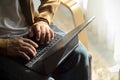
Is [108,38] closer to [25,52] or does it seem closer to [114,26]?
[114,26]

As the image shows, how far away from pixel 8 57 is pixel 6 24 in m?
0.15

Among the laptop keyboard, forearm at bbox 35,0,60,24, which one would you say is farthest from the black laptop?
forearm at bbox 35,0,60,24

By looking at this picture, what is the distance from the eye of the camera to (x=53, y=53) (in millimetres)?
1066

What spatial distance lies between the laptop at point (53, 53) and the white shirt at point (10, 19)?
14 centimetres

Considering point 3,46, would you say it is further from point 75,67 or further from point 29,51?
point 75,67

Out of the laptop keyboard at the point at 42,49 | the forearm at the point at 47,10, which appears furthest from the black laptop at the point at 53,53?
the forearm at the point at 47,10

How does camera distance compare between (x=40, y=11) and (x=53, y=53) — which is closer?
(x=53, y=53)

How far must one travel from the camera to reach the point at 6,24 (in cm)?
117

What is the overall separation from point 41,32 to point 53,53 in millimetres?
134

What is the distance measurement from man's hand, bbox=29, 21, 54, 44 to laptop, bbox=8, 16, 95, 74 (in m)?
0.02

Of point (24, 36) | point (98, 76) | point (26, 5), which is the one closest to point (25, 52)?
point (24, 36)

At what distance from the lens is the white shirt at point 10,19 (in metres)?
1.16

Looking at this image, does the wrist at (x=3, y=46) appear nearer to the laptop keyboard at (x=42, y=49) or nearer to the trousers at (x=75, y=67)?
the laptop keyboard at (x=42, y=49)

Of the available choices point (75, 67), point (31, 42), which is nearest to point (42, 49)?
point (31, 42)
